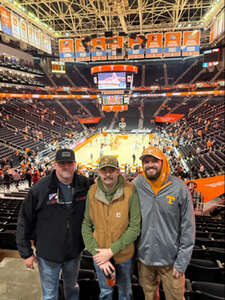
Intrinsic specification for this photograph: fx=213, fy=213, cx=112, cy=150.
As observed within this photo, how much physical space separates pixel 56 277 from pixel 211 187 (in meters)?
10.4

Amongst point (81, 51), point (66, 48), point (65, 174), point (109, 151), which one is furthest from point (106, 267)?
point (66, 48)

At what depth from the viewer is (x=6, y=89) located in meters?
30.6

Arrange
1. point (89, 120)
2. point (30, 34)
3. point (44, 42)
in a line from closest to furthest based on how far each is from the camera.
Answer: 1. point (30, 34)
2. point (44, 42)
3. point (89, 120)

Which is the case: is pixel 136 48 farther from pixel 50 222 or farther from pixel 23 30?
pixel 50 222

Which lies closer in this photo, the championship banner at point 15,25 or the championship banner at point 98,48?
the championship banner at point 15,25

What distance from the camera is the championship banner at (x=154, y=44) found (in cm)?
2173

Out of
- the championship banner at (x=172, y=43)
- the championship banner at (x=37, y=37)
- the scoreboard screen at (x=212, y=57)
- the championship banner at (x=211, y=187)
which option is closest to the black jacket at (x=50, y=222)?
the championship banner at (x=211, y=187)

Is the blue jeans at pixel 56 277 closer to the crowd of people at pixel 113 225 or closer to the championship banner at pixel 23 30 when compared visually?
the crowd of people at pixel 113 225

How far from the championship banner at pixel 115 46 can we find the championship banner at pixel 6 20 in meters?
9.07

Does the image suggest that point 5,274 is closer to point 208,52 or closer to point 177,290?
point 177,290

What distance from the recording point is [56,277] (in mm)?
2613

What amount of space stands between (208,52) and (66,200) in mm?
31416

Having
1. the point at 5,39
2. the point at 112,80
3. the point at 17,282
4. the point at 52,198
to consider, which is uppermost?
the point at 5,39

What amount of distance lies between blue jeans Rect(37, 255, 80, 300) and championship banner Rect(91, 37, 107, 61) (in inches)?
880
